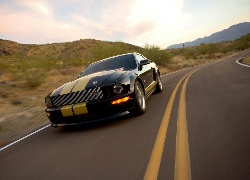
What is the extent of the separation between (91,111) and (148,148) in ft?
Answer: 5.88

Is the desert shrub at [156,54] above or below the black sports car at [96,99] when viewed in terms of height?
below

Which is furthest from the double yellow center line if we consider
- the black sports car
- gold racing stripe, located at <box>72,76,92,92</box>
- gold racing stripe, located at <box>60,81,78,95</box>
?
gold racing stripe, located at <box>60,81,78,95</box>

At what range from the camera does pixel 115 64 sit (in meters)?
7.37

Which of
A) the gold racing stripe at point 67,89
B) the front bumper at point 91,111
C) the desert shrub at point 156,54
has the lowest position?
the desert shrub at point 156,54

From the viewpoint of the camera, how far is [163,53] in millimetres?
34594

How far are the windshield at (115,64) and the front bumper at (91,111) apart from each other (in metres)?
1.66

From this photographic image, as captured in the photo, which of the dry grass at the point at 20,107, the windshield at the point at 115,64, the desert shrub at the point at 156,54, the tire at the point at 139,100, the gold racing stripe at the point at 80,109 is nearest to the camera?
the gold racing stripe at the point at 80,109

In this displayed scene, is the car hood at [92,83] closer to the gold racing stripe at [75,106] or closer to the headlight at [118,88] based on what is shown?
the gold racing stripe at [75,106]

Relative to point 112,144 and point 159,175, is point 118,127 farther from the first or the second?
point 159,175

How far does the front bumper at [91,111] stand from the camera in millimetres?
5379

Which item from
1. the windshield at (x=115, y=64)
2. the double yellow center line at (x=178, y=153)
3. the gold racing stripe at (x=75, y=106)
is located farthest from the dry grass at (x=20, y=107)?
the double yellow center line at (x=178, y=153)

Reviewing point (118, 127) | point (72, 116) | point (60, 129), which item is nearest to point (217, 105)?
point (118, 127)

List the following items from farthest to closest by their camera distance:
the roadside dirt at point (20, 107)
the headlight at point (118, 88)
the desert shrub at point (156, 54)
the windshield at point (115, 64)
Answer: the desert shrub at point (156, 54), the roadside dirt at point (20, 107), the windshield at point (115, 64), the headlight at point (118, 88)

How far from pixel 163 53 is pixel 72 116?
30.1m
